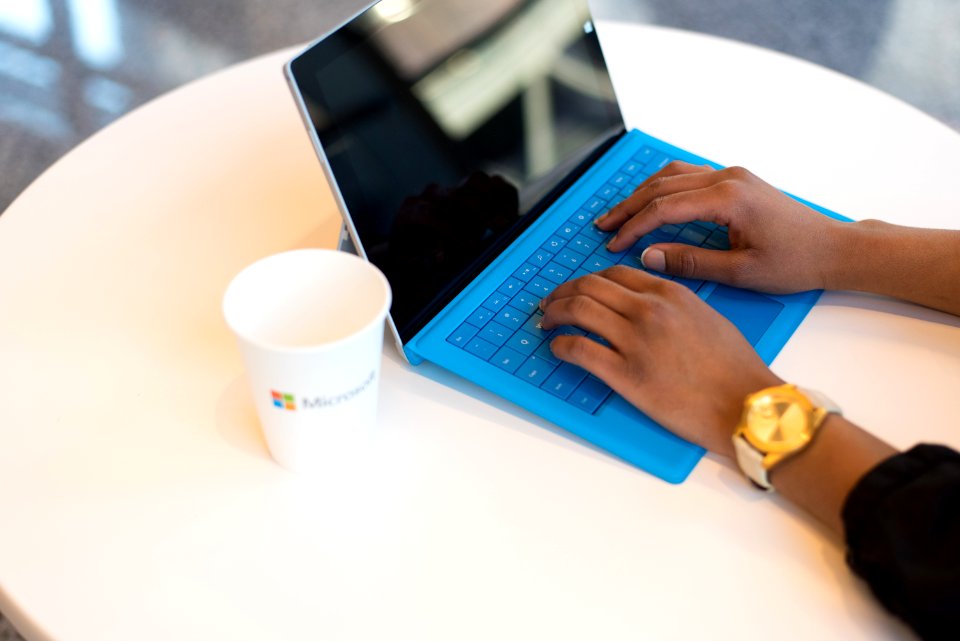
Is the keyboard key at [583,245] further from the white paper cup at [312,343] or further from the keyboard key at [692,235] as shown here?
the white paper cup at [312,343]

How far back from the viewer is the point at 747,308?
876 mm

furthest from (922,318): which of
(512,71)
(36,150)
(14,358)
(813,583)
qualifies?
(36,150)

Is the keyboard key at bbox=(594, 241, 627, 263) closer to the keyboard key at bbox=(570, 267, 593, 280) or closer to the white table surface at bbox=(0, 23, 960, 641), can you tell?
the keyboard key at bbox=(570, 267, 593, 280)

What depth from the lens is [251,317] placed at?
2.33ft

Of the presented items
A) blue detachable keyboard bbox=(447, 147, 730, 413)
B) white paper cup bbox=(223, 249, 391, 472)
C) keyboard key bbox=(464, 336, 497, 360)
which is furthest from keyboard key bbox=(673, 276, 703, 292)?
white paper cup bbox=(223, 249, 391, 472)

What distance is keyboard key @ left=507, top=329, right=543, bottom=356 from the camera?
2.67ft

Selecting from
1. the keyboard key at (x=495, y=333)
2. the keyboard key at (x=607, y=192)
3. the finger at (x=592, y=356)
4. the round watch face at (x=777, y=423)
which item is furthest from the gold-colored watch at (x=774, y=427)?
the keyboard key at (x=607, y=192)

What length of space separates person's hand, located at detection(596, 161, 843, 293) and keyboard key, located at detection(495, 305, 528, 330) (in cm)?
14

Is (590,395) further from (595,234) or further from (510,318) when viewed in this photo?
(595,234)

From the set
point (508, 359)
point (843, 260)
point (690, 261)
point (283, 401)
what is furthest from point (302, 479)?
point (843, 260)

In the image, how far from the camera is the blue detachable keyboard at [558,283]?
79cm

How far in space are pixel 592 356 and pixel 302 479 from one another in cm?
26

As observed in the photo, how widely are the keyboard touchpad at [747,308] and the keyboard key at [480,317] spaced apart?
213 mm

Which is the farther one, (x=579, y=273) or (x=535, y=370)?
(x=579, y=273)
